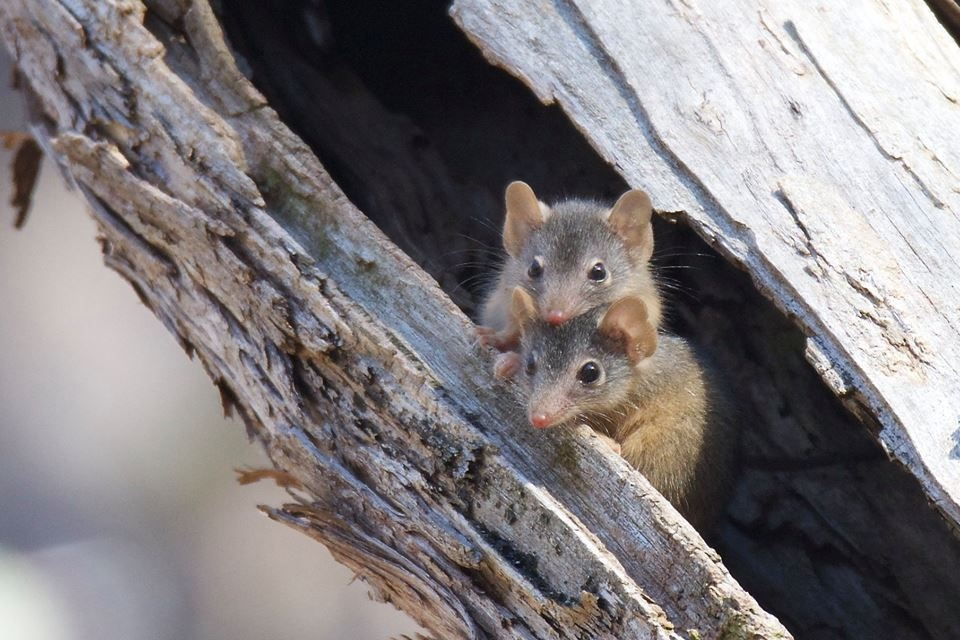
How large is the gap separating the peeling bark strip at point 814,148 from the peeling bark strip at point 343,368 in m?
0.91

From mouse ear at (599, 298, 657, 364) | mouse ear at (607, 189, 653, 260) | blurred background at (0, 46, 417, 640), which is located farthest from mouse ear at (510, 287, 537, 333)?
blurred background at (0, 46, 417, 640)

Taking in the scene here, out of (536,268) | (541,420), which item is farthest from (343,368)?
(536,268)

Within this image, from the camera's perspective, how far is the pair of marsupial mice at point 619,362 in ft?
16.6

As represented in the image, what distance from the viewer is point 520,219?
235 inches

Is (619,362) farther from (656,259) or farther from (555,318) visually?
(656,259)

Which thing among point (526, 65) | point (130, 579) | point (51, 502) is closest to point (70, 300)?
point (51, 502)

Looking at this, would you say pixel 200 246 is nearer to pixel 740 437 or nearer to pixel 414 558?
pixel 414 558

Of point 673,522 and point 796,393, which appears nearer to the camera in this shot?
point 673,522

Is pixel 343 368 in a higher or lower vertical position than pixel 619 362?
lower

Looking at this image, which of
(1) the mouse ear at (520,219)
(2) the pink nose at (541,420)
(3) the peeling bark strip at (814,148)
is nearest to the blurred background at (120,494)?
(1) the mouse ear at (520,219)

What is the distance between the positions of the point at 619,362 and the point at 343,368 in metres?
1.32

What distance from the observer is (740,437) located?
558cm

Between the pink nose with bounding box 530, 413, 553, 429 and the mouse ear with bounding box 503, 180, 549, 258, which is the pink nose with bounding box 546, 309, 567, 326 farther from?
the pink nose with bounding box 530, 413, 553, 429

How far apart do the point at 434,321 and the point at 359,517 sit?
917 millimetres
